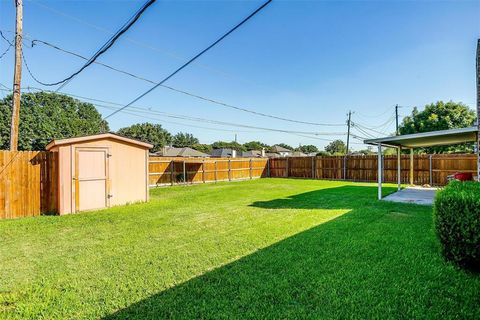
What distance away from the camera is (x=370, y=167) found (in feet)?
54.9

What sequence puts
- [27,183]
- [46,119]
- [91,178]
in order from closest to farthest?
[27,183] < [91,178] < [46,119]

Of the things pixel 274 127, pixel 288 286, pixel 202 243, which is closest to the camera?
pixel 288 286

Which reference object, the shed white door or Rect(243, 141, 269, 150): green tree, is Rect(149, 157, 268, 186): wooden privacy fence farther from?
Rect(243, 141, 269, 150): green tree

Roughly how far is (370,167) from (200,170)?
430 inches

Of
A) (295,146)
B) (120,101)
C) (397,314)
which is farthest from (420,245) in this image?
(295,146)

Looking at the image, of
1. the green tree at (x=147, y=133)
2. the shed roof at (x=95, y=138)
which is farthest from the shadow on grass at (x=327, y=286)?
the green tree at (x=147, y=133)

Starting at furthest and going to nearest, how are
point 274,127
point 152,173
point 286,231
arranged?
point 274,127
point 152,173
point 286,231

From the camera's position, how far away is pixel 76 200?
7.70m

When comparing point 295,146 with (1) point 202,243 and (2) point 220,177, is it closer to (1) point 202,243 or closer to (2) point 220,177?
(2) point 220,177

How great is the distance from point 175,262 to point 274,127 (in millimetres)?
26239

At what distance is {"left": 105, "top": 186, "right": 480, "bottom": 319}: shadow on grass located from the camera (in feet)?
8.14

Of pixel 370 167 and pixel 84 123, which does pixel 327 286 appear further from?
pixel 84 123

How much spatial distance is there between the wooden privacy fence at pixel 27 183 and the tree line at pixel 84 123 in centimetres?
2281

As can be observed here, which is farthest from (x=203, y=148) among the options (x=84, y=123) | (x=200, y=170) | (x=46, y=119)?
(x=200, y=170)
